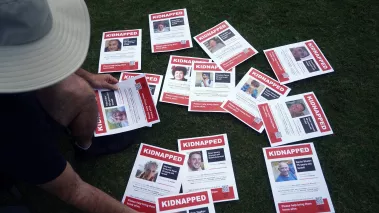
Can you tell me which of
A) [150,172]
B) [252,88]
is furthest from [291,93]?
[150,172]

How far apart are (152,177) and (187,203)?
233mm

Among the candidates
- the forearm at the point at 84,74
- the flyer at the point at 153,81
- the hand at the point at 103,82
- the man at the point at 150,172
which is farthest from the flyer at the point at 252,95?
the forearm at the point at 84,74

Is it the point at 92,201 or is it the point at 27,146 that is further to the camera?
the point at 92,201

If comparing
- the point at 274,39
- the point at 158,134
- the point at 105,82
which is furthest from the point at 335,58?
the point at 105,82

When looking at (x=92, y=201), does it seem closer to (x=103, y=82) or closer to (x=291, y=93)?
(x=103, y=82)

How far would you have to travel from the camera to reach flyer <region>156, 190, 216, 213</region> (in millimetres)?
1602

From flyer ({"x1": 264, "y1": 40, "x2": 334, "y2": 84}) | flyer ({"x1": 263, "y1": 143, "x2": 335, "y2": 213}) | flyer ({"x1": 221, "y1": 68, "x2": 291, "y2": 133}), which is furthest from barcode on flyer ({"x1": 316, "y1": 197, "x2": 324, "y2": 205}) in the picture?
flyer ({"x1": 264, "y1": 40, "x2": 334, "y2": 84})

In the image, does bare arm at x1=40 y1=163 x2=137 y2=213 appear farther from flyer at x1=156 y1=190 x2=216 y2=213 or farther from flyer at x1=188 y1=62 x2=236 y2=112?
flyer at x1=188 y1=62 x2=236 y2=112

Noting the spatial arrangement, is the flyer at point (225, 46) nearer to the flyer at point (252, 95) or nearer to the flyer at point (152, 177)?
the flyer at point (252, 95)

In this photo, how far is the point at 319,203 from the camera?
62.7 inches

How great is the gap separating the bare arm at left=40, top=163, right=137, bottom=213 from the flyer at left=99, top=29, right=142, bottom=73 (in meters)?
1.02

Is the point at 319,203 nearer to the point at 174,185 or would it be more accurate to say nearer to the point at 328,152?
the point at 328,152

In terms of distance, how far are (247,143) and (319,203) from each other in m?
0.46

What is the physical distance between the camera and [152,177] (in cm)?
171
